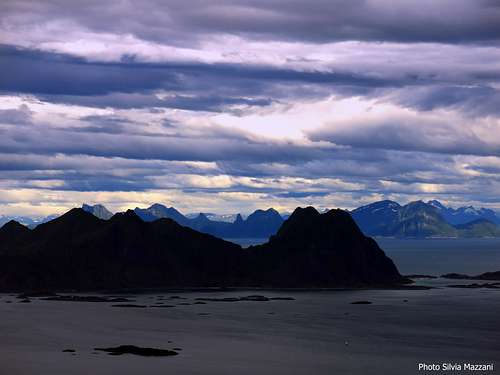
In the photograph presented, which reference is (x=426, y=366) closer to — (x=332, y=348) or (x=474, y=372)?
(x=474, y=372)

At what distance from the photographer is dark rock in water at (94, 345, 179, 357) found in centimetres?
17136

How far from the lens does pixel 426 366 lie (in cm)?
15962

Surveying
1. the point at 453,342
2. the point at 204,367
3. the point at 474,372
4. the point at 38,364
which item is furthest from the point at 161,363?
the point at 453,342

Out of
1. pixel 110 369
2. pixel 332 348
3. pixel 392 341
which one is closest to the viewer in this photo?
pixel 110 369

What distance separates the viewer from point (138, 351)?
17388 cm

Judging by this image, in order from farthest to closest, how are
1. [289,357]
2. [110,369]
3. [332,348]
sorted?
[332,348], [289,357], [110,369]

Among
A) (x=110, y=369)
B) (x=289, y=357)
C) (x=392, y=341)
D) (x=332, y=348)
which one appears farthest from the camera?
(x=392, y=341)

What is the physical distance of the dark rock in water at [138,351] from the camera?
17136 centimetres

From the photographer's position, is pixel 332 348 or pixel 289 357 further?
pixel 332 348

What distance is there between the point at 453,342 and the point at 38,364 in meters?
83.5

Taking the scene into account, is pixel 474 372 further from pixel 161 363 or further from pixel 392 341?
pixel 161 363

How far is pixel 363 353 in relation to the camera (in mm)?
175500

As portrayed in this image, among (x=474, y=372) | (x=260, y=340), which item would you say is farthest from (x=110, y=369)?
(x=474, y=372)

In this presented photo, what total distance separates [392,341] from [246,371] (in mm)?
49162
